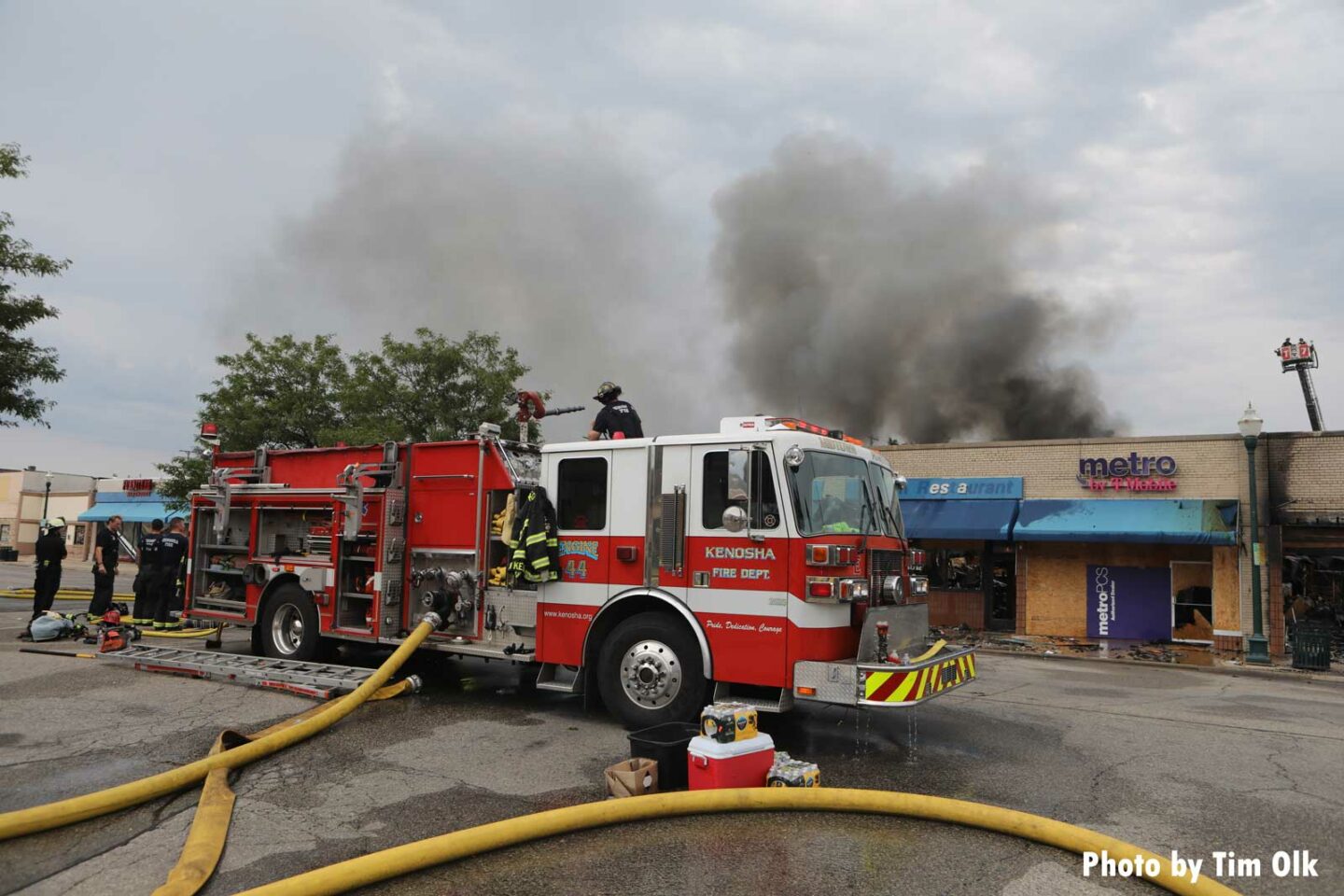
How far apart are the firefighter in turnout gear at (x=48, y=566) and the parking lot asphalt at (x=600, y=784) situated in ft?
10.4

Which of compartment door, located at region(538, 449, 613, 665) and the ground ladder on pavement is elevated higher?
compartment door, located at region(538, 449, 613, 665)

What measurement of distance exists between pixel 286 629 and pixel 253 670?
4.88ft

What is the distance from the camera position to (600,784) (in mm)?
5211

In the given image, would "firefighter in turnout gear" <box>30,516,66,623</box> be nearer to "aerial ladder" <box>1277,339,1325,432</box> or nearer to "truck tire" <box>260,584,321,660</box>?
"truck tire" <box>260,584,321,660</box>

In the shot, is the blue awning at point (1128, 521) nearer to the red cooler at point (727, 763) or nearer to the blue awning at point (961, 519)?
the blue awning at point (961, 519)

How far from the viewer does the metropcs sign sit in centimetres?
1684

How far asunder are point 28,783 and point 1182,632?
59.8 ft

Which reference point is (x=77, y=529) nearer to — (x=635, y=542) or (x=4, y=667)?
(x=4, y=667)

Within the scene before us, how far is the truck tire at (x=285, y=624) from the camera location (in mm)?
8727

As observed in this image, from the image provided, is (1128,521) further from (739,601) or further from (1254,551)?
(739,601)

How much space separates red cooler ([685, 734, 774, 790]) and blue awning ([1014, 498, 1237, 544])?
13.9 metres

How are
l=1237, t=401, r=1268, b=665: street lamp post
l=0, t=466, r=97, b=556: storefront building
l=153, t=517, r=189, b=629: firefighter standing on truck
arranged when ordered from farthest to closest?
l=0, t=466, r=97, b=556: storefront building, l=1237, t=401, r=1268, b=665: street lamp post, l=153, t=517, r=189, b=629: firefighter standing on truck

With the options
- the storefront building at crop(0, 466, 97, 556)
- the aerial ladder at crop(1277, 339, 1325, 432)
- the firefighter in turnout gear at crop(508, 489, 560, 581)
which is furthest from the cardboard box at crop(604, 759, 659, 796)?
the storefront building at crop(0, 466, 97, 556)

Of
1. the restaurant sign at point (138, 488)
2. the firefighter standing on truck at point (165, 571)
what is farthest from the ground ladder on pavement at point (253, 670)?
the restaurant sign at point (138, 488)
